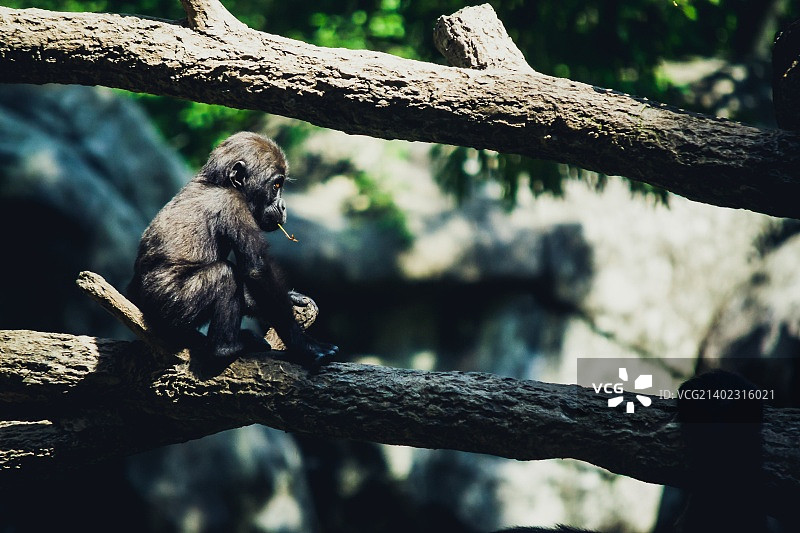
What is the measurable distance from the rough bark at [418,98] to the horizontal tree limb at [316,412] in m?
1.13

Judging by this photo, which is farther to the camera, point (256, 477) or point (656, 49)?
point (656, 49)

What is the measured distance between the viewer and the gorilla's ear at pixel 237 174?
4.78m

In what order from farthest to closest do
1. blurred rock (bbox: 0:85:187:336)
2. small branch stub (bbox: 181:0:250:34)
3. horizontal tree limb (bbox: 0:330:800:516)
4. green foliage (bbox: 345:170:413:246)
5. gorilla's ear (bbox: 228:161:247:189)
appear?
1. green foliage (bbox: 345:170:413:246)
2. blurred rock (bbox: 0:85:187:336)
3. gorilla's ear (bbox: 228:161:247:189)
4. small branch stub (bbox: 181:0:250:34)
5. horizontal tree limb (bbox: 0:330:800:516)

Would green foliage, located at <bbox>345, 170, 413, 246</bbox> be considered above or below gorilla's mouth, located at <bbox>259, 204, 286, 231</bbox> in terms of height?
above

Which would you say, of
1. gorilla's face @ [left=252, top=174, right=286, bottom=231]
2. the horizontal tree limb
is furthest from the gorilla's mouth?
the horizontal tree limb

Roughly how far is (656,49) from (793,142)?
5.12 m

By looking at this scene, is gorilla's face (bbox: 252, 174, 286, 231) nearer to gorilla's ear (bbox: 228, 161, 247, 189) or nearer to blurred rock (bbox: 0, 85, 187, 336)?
gorilla's ear (bbox: 228, 161, 247, 189)

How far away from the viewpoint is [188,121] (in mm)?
9750

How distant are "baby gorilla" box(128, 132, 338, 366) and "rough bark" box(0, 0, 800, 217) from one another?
2.27ft

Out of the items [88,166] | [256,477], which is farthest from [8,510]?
[88,166]

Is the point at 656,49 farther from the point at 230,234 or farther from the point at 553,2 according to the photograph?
the point at 230,234

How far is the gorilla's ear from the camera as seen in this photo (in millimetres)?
4777

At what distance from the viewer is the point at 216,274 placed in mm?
4320

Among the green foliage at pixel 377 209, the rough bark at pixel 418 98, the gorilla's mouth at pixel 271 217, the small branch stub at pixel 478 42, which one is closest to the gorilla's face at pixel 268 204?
the gorilla's mouth at pixel 271 217
